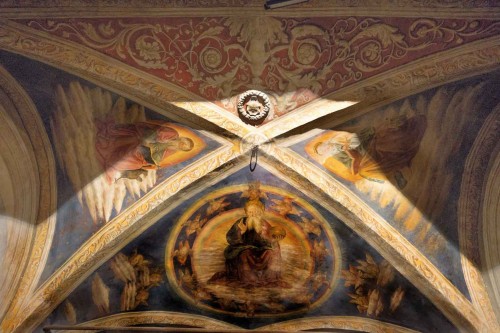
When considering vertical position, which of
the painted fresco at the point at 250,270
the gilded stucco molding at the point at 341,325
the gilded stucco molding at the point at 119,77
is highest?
the gilded stucco molding at the point at 119,77

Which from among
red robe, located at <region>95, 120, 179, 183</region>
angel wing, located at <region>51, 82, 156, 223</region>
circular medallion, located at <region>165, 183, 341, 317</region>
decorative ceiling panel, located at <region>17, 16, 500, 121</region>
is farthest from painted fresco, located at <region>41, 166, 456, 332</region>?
decorative ceiling panel, located at <region>17, 16, 500, 121</region>

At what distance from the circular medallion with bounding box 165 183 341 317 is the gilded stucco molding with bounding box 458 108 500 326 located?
1.95 m

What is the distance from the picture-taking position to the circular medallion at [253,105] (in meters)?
8.66

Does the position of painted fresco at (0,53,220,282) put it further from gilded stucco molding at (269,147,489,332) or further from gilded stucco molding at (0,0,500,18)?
gilded stucco molding at (269,147,489,332)

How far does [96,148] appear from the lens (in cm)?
916

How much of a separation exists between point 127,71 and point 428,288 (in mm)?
5156

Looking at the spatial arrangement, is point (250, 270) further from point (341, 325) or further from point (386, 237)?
point (386, 237)

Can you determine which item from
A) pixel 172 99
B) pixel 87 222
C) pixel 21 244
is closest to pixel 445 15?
pixel 172 99

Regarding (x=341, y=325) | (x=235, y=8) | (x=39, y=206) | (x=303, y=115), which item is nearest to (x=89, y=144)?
(x=39, y=206)

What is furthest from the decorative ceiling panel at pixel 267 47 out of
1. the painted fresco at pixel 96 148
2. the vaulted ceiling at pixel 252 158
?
the painted fresco at pixel 96 148

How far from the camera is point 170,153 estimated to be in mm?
9344

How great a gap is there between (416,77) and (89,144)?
4.43m

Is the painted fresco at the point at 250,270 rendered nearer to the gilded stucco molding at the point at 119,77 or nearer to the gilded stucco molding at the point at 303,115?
the gilded stucco molding at the point at 303,115

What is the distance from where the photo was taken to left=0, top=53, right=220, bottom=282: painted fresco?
8.61 metres
